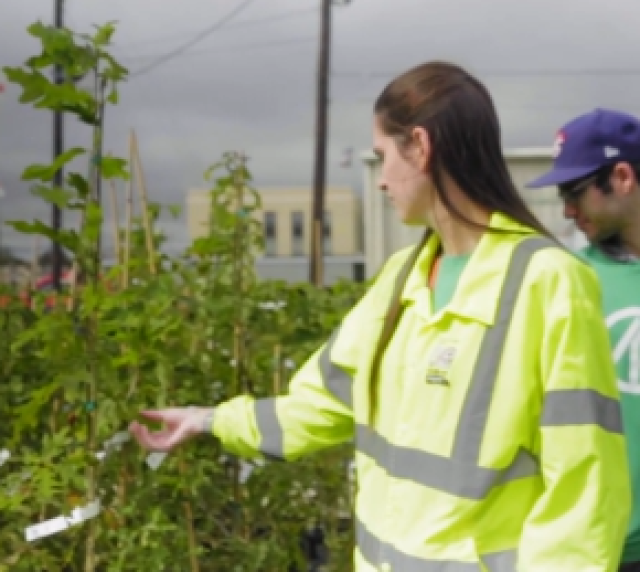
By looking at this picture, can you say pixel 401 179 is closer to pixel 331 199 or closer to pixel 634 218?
pixel 634 218

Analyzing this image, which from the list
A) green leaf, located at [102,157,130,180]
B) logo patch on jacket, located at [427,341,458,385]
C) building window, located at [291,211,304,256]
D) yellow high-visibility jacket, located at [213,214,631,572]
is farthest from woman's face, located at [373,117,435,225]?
building window, located at [291,211,304,256]

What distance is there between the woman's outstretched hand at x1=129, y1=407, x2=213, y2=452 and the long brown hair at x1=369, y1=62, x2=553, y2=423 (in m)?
0.72

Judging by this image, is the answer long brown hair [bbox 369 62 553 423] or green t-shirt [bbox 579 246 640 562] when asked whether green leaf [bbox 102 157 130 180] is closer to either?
long brown hair [bbox 369 62 553 423]

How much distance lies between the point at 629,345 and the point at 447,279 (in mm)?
597

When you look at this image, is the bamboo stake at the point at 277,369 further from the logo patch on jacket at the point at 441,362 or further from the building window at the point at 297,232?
the building window at the point at 297,232

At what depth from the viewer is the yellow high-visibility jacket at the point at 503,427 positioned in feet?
4.83

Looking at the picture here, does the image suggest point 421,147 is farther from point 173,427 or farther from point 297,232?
point 297,232

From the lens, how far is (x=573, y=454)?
57.7 inches

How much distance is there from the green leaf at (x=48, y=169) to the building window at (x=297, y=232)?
79.8 feet

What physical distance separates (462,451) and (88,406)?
1.13 metres

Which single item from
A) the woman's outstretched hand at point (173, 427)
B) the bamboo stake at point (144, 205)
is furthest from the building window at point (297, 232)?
the woman's outstretched hand at point (173, 427)

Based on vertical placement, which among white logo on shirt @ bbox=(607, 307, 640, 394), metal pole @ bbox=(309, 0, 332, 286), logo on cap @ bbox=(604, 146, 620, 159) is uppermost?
metal pole @ bbox=(309, 0, 332, 286)

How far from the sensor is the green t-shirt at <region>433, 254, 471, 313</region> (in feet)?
5.42

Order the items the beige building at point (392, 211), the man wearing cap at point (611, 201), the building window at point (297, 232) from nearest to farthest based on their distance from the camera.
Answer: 1. the man wearing cap at point (611, 201)
2. the beige building at point (392, 211)
3. the building window at point (297, 232)
